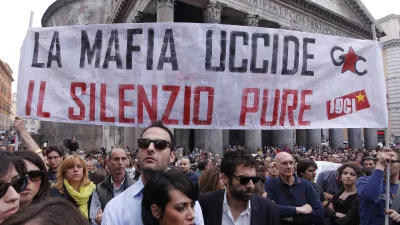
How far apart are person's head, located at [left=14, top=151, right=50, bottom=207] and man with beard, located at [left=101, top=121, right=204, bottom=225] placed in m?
0.92

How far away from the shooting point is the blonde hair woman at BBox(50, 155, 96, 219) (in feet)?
12.7

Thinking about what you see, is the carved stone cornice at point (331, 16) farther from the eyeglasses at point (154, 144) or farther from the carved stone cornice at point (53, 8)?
the carved stone cornice at point (53, 8)

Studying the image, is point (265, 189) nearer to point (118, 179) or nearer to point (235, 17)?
point (118, 179)

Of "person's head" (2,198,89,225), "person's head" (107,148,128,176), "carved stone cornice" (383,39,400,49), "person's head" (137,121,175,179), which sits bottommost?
"person's head" (107,148,128,176)

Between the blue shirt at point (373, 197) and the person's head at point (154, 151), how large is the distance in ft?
7.06

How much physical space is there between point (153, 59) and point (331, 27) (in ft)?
79.3

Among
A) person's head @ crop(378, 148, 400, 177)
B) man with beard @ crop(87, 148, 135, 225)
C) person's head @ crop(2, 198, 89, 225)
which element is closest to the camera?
person's head @ crop(2, 198, 89, 225)

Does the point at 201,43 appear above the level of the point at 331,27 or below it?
below

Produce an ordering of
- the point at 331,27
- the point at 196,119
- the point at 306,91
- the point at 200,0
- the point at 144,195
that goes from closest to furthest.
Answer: the point at 144,195, the point at 196,119, the point at 306,91, the point at 200,0, the point at 331,27

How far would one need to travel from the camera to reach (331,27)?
25.0m

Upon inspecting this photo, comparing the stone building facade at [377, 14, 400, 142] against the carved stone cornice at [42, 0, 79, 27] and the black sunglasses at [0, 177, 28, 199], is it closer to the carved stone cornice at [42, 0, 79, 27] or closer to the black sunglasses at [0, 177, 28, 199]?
the carved stone cornice at [42, 0, 79, 27]

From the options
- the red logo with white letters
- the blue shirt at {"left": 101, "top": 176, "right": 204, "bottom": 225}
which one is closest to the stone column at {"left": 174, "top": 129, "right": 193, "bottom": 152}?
the red logo with white letters

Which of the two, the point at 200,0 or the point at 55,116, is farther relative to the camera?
the point at 200,0

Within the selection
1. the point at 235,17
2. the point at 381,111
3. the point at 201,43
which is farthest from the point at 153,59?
the point at 235,17
